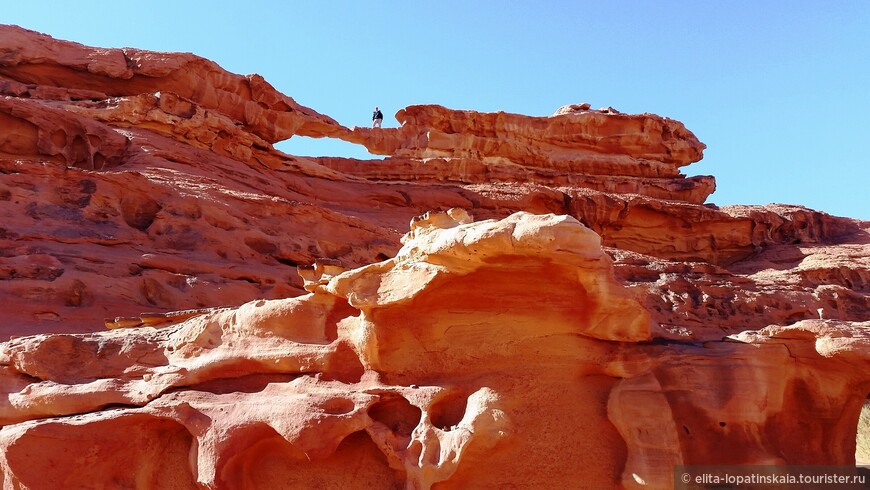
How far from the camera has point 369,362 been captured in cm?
506

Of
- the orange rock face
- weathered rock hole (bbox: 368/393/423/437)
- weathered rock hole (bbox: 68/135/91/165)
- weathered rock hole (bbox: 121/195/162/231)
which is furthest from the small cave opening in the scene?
weathered rock hole (bbox: 68/135/91/165)

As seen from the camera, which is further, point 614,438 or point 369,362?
point 369,362

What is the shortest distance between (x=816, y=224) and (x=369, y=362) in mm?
22522

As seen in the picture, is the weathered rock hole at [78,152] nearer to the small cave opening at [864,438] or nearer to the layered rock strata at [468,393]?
the layered rock strata at [468,393]

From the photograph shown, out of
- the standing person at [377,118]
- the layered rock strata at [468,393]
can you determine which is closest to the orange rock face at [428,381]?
the layered rock strata at [468,393]

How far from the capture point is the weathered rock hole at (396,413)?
491 centimetres

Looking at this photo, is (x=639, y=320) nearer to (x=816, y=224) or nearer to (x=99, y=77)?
(x=99, y=77)

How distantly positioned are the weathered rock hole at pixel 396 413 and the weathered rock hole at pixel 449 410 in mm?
156

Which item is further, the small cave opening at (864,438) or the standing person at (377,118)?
the standing person at (377,118)

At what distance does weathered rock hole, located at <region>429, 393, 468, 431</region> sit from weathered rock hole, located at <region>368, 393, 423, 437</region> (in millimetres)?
156

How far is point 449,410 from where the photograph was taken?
4824mm

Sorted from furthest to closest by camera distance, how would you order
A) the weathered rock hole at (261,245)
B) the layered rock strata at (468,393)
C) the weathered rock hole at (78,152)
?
the weathered rock hole at (78,152), the weathered rock hole at (261,245), the layered rock strata at (468,393)

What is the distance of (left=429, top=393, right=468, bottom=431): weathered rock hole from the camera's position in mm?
4770

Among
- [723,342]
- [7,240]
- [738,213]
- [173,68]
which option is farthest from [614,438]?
[738,213]
